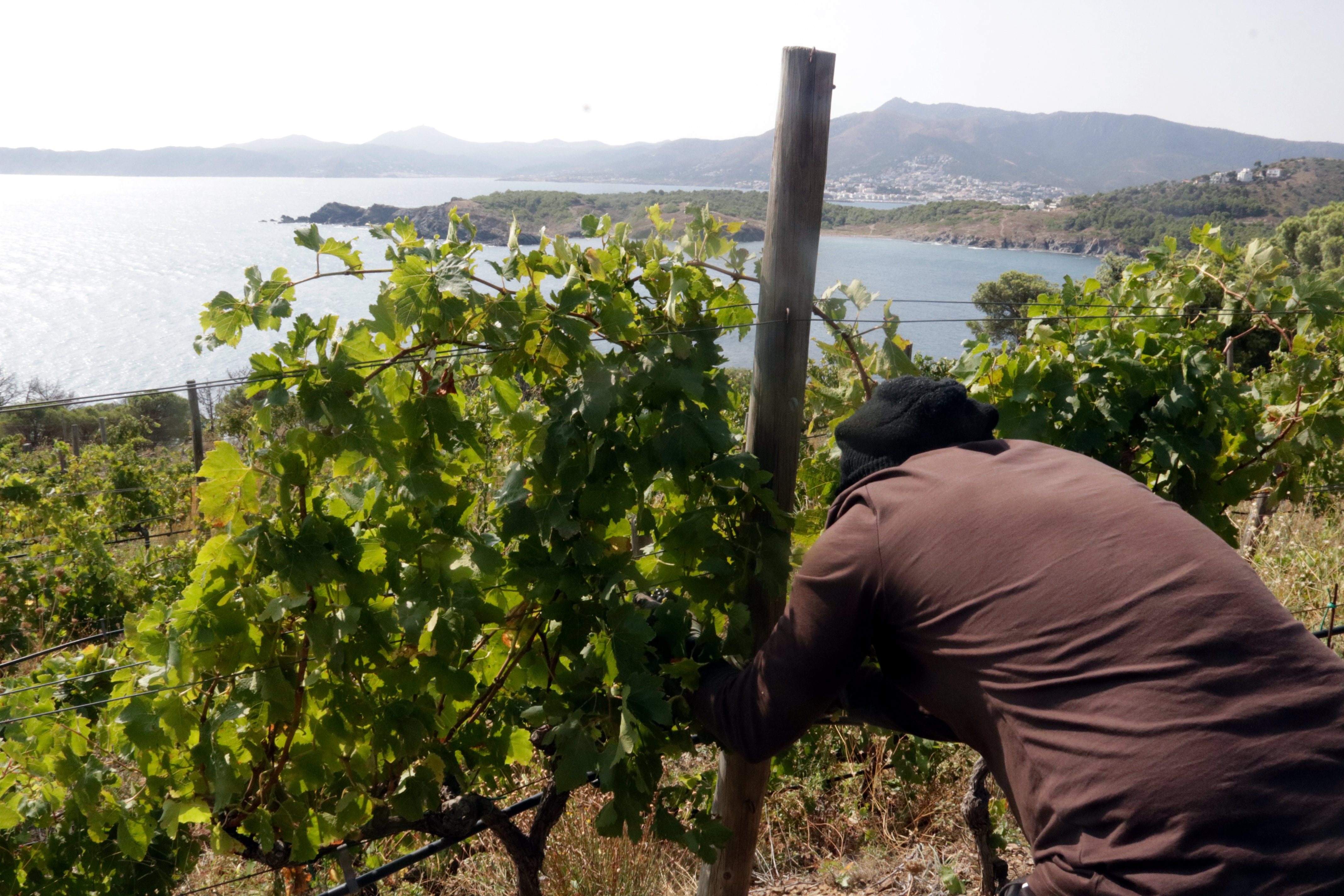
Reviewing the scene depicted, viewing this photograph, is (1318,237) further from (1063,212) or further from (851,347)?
(851,347)

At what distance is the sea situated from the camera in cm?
1906

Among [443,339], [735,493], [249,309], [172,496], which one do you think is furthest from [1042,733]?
[172,496]

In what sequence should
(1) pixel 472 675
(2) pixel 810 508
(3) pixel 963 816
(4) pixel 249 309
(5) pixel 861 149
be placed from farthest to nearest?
(5) pixel 861 149 → (3) pixel 963 816 → (2) pixel 810 508 → (1) pixel 472 675 → (4) pixel 249 309

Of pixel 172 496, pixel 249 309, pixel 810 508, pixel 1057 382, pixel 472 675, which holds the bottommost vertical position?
pixel 172 496

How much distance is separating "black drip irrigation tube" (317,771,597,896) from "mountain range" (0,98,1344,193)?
→ 5039 centimetres

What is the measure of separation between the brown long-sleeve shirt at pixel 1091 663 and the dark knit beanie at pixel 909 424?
0.09m

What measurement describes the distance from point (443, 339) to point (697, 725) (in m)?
1.09

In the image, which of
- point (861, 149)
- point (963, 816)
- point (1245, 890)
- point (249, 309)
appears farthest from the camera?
point (861, 149)

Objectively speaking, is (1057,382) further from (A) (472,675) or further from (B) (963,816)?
(A) (472,675)

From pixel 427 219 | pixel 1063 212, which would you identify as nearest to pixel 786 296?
pixel 427 219

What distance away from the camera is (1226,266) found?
326 centimetres

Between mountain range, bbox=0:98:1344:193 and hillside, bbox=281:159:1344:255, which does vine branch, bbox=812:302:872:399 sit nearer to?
hillside, bbox=281:159:1344:255

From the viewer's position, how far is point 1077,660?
4.24ft

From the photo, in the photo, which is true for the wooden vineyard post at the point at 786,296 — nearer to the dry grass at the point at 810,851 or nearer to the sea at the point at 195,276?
the sea at the point at 195,276
